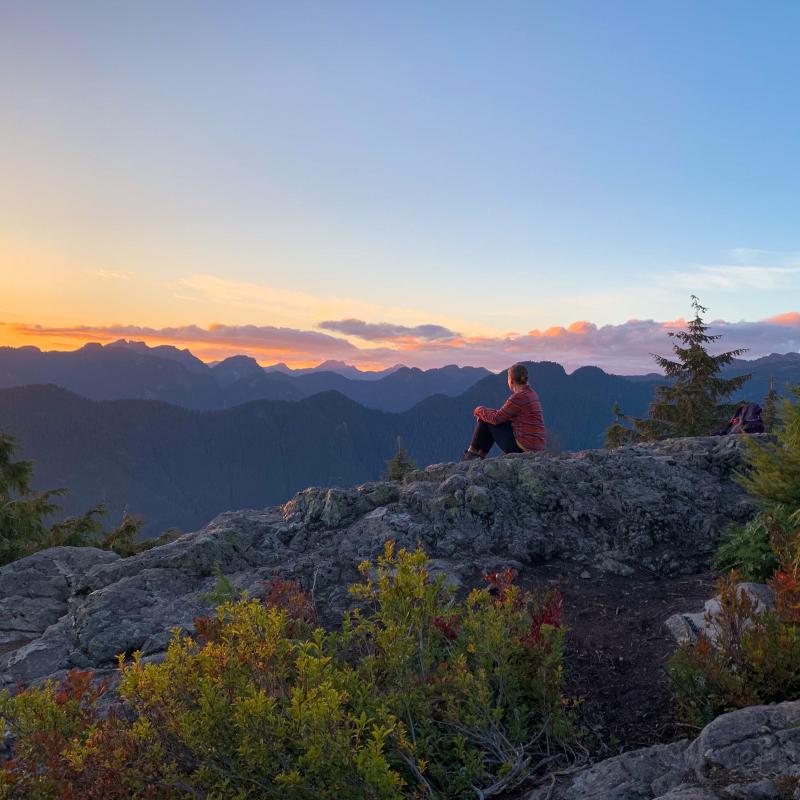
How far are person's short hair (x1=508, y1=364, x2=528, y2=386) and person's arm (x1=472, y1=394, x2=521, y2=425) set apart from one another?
438mm

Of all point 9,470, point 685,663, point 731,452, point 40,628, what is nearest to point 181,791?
point 685,663

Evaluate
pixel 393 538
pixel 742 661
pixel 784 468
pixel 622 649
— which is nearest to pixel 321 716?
pixel 742 661

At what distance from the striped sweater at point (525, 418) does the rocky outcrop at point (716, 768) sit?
745 cm

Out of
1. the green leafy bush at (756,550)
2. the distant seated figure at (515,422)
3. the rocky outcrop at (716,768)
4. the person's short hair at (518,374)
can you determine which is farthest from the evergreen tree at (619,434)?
the rocky outcrop at (716,768)

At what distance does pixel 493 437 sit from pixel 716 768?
28.6 feet

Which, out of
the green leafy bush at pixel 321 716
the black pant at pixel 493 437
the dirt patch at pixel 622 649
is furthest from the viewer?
the black pant at pixel 493 437

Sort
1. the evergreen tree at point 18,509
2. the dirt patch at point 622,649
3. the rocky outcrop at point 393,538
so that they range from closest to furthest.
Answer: the dirt patch at point 622,649 → the rocky outcrop at point 393,538 → the evergreen tree at point 18,509

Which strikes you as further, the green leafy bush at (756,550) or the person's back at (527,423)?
the person's back at (527,423)

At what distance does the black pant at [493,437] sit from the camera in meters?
11.4

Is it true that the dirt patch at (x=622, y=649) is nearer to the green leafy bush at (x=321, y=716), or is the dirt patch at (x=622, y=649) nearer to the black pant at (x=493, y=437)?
the green leafy bush at (x=321, y=716)

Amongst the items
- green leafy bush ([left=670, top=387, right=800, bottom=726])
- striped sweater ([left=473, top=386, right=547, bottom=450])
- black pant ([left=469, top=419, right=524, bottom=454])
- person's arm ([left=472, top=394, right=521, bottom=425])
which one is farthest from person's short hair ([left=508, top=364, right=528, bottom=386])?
green leafy bush ([left=670, top=387, right=800, bottom=726])

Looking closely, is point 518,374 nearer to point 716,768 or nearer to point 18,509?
point 716,768

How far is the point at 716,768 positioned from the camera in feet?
9.90

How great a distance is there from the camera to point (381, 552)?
22.6 feet
